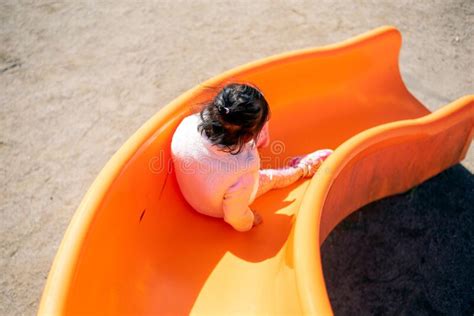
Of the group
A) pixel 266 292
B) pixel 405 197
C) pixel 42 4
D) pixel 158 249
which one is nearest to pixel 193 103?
pixel 158 249

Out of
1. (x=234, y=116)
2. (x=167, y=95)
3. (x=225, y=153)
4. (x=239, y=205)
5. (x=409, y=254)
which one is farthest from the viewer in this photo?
(x=167, y=95)

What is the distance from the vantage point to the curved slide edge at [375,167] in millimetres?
1625

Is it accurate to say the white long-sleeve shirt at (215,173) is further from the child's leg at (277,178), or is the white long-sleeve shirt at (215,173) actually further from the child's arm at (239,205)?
the child's leg at (277,178)

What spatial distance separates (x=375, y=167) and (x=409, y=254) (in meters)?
0.47

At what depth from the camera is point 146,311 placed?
173cm

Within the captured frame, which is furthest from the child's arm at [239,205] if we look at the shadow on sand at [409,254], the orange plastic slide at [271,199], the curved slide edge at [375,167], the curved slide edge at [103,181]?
the shadow on sand at [409,254]

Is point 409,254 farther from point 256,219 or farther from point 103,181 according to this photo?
point 103,181

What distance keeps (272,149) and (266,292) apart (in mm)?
801

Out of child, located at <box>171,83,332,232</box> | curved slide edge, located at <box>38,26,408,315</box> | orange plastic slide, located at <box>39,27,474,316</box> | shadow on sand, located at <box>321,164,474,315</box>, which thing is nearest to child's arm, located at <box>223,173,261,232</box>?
child, located at <box>171,83,332,232</box>

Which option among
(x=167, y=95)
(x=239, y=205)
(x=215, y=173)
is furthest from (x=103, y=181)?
(x=167, y=95)

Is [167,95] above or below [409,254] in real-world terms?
above

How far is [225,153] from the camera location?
1.74 m

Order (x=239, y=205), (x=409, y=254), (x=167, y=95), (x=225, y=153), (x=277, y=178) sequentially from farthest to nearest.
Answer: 1. (x=167, y=95)
2. (x=409, y=254)
3. (x=277, y=178)
4. (x=239, y=205)
5. (x=225, y=153)

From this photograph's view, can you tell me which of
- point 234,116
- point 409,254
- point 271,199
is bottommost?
point 409,254
